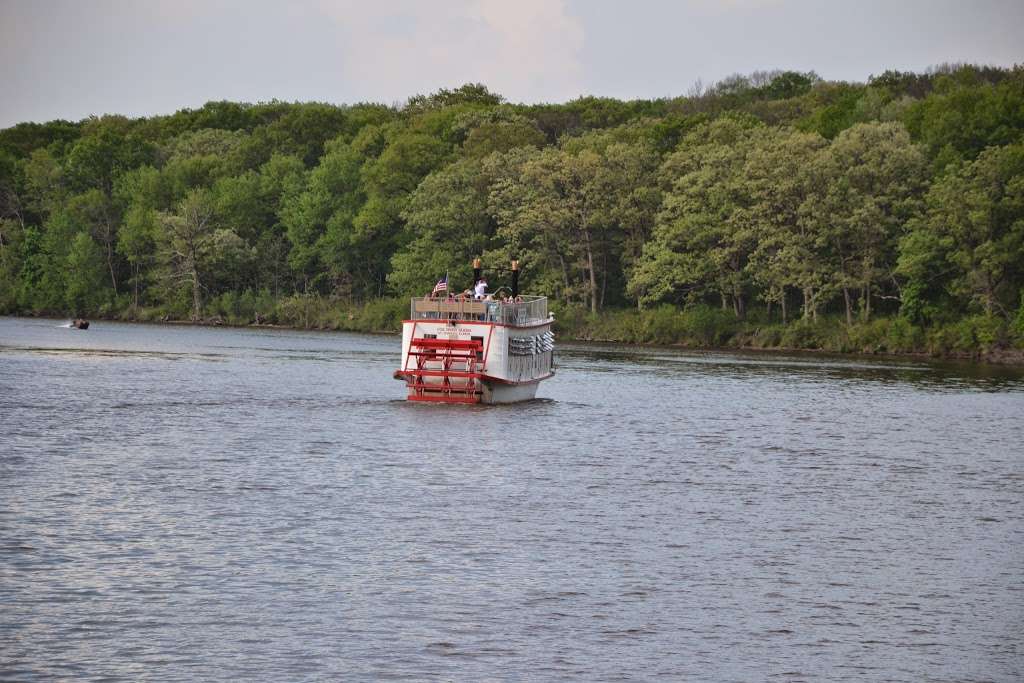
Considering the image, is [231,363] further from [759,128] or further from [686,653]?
[686,653]

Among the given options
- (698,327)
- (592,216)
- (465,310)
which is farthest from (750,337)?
(465,310)

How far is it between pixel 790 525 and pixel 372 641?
15.6 m

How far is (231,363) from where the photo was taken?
95.9m

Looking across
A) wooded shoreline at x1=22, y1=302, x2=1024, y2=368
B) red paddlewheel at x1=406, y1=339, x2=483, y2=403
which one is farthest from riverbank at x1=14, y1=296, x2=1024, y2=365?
red paddlewheel at x1=406, y1=339, x2=483, y2=403

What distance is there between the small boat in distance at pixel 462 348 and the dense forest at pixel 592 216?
57.5 meters

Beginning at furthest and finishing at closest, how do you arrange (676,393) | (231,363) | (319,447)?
(231,363)
(676,393)
(319,447)

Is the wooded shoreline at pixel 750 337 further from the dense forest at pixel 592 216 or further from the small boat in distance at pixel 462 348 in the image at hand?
the small boat in distance at pixel 462 348

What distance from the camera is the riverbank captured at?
376ft

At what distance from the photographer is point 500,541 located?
113ft

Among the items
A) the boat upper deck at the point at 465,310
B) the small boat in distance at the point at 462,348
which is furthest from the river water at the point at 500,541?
the boat upper deck at the point at 465,310

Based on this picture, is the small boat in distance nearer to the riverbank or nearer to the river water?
the river water

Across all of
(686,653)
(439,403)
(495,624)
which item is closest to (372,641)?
(495,624)

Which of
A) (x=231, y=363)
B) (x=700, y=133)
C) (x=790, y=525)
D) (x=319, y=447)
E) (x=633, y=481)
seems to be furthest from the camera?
(x=700, y=133)

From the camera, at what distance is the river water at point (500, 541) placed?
2497cm
